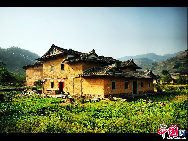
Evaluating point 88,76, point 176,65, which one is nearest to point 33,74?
point 88,76

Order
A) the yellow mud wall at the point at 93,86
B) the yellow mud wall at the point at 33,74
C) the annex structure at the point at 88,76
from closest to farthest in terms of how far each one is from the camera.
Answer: the yellow mud wall at the point at 93,86 < the annex structure at the point at 88,76 < the yellow mud wall at the point at 33,74

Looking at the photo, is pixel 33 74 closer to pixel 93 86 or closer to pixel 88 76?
pixel 88 76

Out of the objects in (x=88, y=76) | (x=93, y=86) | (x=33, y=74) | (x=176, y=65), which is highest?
(x=176, y=65)

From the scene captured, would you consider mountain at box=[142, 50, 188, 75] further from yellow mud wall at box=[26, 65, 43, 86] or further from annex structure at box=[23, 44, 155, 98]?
yellow mud wall at box=[26, 65, 43, 86]

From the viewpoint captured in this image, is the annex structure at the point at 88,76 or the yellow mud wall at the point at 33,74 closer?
the annex structure at the point at 88,76

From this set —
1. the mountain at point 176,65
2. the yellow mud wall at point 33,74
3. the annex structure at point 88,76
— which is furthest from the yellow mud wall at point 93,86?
the mountain at point 176,65

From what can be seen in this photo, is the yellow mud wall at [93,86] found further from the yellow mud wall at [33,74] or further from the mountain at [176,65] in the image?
the mountain at [176,65]

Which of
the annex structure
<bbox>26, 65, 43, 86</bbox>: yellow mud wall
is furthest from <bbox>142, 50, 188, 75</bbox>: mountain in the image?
<bbox>26, 65, 43, 86</bbox>: yellow mud wall

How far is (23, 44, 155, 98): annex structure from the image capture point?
Result: 1350 cm

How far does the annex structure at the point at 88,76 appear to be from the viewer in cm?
1350

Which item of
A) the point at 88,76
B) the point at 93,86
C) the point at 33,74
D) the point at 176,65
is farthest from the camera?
the point at 176,65

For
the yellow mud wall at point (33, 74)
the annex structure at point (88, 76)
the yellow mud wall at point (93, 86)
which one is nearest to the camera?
the yellow mud wall at point (93, 86)

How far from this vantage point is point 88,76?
14547mm
